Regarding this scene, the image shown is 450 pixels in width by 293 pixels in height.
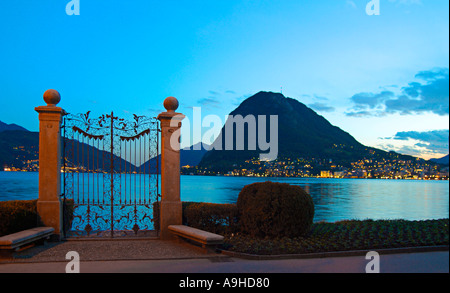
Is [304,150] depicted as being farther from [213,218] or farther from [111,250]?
[111,250]

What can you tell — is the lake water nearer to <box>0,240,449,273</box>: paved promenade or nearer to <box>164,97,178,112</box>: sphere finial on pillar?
<box>164,97,178,112</box>: sphere finial on pillar

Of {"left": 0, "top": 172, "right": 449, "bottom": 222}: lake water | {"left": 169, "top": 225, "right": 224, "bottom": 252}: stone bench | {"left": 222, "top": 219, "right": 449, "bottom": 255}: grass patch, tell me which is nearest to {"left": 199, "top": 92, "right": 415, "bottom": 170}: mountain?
{"left": 0, "top": 172, "right": 449, "bottom": 222}: lake water

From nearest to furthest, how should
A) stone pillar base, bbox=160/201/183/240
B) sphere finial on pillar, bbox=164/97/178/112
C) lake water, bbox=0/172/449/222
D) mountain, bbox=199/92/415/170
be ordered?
stone pillar base, bbox=160/201/183/240
sphere finial on pillar, bbox=164/97/178/112
lake water, bbox=0/172/449/222
mountain, bbox=199/92/415/170

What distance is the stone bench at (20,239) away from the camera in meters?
8.19

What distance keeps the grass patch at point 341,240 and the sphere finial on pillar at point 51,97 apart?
600cm

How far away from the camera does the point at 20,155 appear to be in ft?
282

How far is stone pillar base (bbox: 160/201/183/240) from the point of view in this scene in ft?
35.7

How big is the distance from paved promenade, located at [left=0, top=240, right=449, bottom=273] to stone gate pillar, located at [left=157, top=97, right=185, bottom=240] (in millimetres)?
1441

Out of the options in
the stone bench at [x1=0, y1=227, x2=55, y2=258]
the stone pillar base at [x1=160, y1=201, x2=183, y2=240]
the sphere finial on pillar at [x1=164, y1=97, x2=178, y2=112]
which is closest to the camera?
the stone bench at [x1=0, y1=227, x2=55, y2=258]

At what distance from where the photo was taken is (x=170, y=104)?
36.7ft

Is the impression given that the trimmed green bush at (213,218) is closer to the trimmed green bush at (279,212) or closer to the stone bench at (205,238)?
the trimmed green bush at (279,212)

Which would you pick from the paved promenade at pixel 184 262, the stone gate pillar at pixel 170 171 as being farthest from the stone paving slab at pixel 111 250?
→ the stone gate pillar at pixel 170 171
